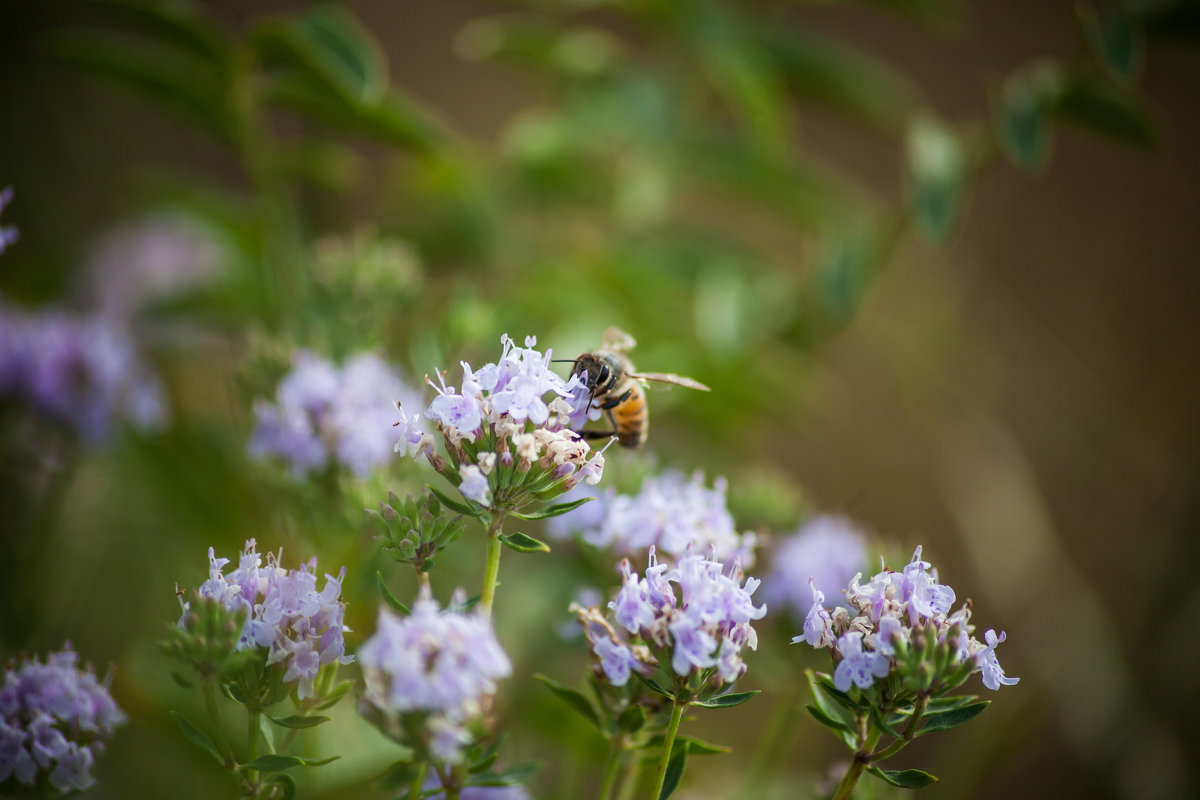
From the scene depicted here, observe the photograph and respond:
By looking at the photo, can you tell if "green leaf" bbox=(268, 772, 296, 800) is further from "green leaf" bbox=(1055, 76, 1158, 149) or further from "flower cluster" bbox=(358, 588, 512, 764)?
"green leaf" bbox=(1055, 76, 1158, 149)

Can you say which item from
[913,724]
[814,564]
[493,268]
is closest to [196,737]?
[913,724]

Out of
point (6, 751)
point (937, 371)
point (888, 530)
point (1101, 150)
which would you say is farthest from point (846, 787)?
point (1101, 150)

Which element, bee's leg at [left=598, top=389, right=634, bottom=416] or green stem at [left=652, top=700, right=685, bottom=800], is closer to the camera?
green stem at [left=652, top=700, right=685, bottom=800]

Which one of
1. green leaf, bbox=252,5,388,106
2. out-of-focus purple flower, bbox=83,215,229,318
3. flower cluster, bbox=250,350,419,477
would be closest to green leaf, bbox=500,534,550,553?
flower cluster, bbox=250,350,419,477

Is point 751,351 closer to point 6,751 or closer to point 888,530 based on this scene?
point 6,751

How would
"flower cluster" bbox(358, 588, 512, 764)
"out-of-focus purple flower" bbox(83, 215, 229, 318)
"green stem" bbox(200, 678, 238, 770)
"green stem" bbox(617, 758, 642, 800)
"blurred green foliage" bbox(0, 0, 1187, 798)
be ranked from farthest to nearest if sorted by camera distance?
"out-of-focus purple flower" bbox(83, 215, 229, 318)
"blurred green foliage" bbox(0, 0, 1187, 798)
"green stem" bbox(617, 758, 642, 800)
"green stem" bbox(200, 678, 238, 770)
"flower cluster" bbox(358, 588, 512, 764)

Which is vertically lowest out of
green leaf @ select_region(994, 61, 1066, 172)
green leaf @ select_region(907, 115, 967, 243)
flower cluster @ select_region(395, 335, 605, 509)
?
flower cluster @ select_region(395, 335, 605, 509)
